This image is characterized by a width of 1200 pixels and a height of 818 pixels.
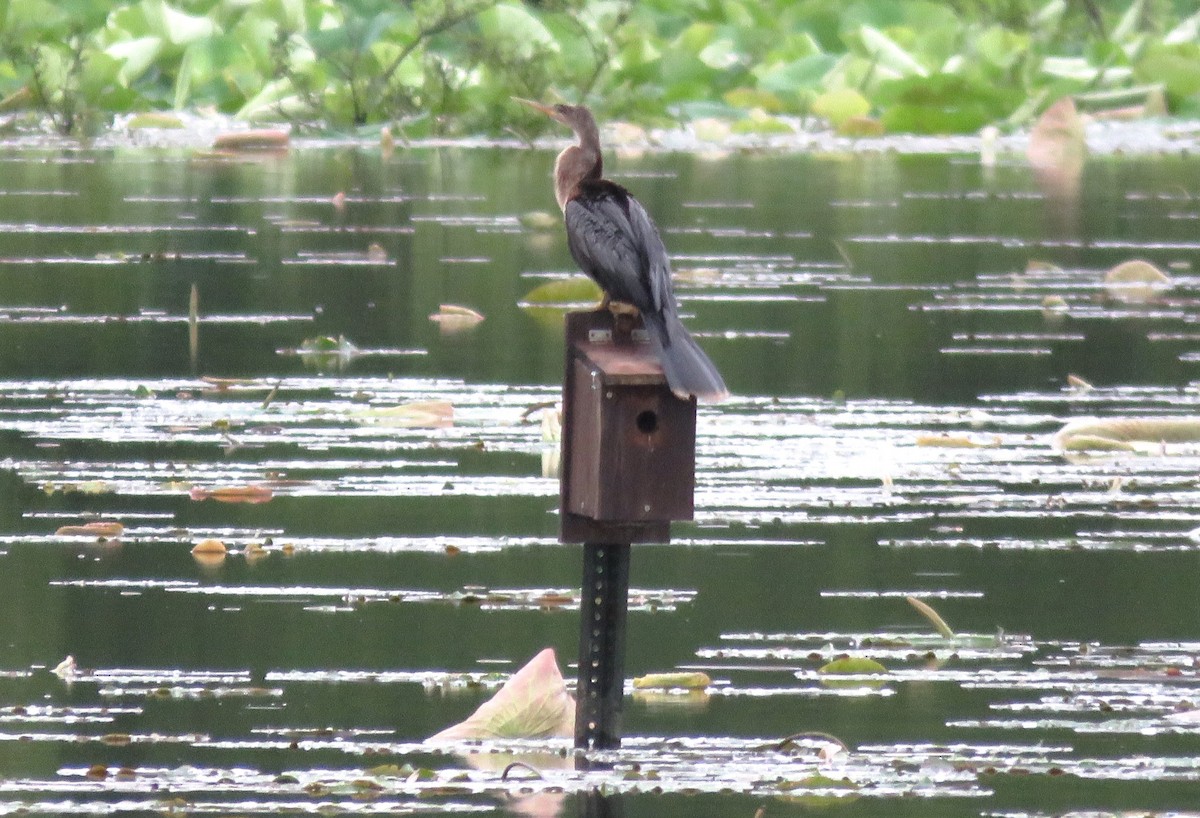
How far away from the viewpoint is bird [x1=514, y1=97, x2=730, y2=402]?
18.7ft

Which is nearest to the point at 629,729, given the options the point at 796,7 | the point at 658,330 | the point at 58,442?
the point at 658,330

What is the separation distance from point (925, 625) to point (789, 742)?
1.34m

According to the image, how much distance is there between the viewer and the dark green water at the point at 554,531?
573cm

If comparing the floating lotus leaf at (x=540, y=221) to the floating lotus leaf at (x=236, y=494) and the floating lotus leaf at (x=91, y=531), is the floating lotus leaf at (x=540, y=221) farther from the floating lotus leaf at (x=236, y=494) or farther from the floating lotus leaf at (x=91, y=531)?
the floating lotus leaf at (x=91, y=531)

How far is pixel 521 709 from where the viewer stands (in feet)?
19.1

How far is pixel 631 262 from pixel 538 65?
2115cm

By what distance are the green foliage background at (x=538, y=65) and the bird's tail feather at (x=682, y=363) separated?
66.6 ft

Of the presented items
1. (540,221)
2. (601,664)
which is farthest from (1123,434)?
(540,221)

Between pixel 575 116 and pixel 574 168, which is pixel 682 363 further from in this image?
pixel 575 116

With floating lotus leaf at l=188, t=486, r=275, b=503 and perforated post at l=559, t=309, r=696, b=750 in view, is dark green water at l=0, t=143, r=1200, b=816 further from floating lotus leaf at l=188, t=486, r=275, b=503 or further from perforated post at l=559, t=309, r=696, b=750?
perforated post at l=559, t=309, r=696, b=750

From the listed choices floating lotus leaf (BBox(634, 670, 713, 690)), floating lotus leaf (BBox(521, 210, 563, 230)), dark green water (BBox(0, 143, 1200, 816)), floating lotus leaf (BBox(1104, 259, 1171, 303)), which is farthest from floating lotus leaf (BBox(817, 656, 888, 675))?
floating lotus leaf (BBox(521, 210, 563, 230))

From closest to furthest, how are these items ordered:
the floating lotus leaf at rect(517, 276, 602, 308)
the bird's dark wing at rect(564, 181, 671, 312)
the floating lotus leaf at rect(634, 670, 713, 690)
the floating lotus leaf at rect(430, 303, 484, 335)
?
the bird's dark wing at rect(564, 181, 671, 312) < the floating lotus leaf at rect(634, 670, 713, 690) < the floating lotus leaf at rect(430, 303, 484, 335) < the floating lotus leaf at rect(517, 276, 602, 308)

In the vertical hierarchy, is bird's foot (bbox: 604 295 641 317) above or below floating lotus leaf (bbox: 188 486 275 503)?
above

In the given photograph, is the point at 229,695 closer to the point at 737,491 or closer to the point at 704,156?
the point at 737,491
